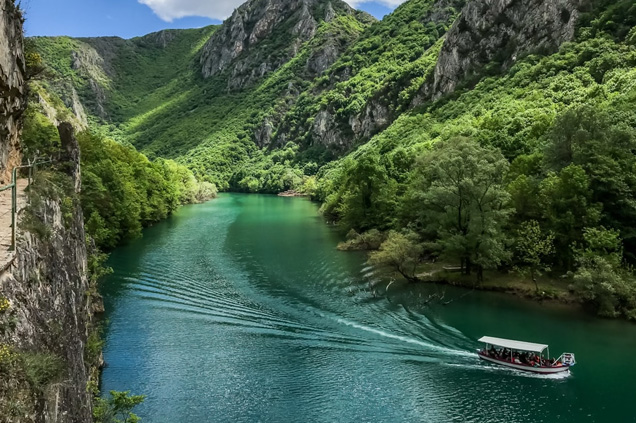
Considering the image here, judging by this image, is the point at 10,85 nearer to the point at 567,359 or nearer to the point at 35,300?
the point at 35,300

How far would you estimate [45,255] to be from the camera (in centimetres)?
1140

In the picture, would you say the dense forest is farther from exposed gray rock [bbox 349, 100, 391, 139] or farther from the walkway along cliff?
exposed gray rock [bbox 349, 100, 391, 139]

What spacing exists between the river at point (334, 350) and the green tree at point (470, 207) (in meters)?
3.81

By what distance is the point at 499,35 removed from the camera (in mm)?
106062

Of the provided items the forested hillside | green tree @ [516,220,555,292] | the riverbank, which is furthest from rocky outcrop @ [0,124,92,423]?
green tree @ [516,220,555,292]

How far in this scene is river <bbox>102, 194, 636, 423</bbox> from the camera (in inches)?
899

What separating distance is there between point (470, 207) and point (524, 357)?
701 inches

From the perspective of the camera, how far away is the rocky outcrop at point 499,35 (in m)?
91.3

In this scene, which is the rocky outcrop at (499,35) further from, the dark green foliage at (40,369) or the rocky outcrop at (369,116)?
the dark green foliage at (40,369)

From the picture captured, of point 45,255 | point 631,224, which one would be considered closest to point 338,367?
point 45,255

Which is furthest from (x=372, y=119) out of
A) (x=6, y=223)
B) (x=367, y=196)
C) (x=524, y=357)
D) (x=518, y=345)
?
(x=6, y=223)

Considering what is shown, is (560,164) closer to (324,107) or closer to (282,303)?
(282,303)

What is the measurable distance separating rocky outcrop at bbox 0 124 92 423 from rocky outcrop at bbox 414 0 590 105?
9809cm

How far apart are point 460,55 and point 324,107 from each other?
303ft
